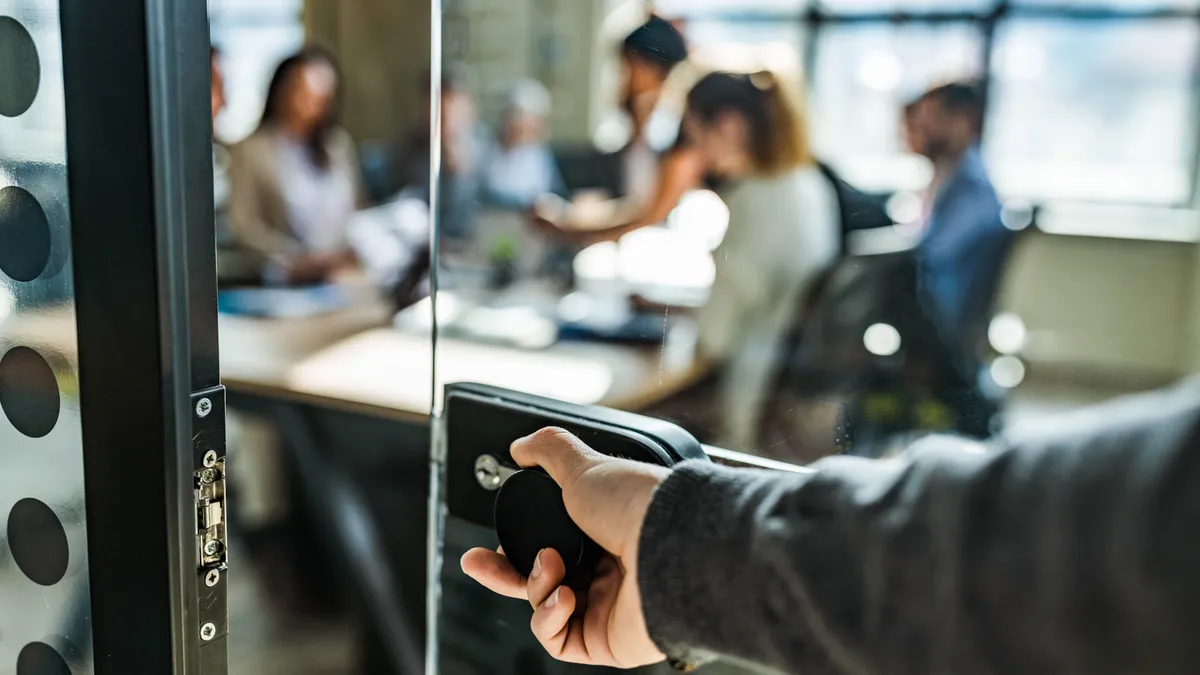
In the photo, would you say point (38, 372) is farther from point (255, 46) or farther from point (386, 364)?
point (255, 46)

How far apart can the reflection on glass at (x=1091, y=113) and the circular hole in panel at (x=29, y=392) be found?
14.4ft

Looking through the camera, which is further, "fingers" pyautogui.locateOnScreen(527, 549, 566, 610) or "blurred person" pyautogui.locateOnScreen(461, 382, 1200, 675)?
"fingers" pyautogui.locateOnScreen(527, 549, 566, 610)

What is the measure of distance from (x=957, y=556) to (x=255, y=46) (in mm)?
3582

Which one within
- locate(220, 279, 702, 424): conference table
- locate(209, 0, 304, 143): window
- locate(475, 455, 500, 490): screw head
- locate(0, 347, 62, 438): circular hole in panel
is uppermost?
locate(209, 0, 304, 143): window

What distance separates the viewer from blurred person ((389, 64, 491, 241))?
2754 millimetres

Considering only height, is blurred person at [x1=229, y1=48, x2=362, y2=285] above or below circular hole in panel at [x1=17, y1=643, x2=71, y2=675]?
above

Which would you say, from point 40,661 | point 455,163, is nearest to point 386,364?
point 40,661

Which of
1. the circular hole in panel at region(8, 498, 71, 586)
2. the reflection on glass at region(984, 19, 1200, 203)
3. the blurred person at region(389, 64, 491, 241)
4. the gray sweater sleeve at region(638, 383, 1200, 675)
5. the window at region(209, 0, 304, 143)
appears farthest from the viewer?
the reflection on glass at region(984, 19, 1200, 203)

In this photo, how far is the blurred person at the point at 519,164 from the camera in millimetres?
3025

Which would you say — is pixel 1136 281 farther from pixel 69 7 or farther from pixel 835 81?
pixel 69 7

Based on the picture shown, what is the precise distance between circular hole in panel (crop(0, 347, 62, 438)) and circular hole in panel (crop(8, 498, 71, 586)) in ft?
0.15

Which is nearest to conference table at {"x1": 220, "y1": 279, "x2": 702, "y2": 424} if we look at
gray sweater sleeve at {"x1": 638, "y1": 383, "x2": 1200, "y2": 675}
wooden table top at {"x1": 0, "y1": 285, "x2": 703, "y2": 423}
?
wooden table top at {"x1": 0, "y1": 285, "x2": 703, "y2": 423}

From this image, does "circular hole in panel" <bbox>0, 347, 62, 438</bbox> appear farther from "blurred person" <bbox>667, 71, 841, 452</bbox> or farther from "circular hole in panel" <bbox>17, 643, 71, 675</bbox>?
"blurred person" <bbox>667, 71, 841, 452</bbox>

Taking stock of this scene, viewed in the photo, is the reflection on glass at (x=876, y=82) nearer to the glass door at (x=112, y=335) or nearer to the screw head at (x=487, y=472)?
the screw head at (x=487, y=472)
